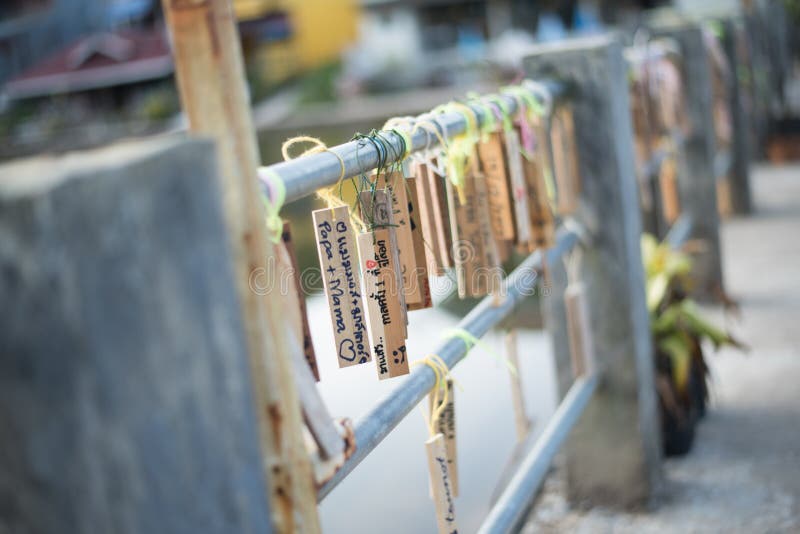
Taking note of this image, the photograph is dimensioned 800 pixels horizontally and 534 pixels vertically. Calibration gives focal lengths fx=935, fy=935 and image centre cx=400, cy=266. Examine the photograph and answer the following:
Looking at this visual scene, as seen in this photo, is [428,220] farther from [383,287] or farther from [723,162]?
[723,162]

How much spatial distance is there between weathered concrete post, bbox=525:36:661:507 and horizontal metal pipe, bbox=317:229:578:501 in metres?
0.15

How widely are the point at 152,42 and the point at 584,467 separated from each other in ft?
82.6

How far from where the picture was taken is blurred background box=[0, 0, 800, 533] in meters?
3.70

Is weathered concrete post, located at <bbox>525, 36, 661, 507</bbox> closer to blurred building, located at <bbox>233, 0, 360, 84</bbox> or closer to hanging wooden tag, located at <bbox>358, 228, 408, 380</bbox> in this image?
hanging wooden tag, located at <bbox>358, 228, 408, 380</bbox>

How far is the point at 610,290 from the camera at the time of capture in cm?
248

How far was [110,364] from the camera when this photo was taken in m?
0.63

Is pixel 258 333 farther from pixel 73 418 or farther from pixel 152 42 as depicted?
pixel 152 42

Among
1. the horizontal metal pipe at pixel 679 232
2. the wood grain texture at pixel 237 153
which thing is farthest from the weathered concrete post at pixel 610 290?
the wood grain texture at pixel 237 153

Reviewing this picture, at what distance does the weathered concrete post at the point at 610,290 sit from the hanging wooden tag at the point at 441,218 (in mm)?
829

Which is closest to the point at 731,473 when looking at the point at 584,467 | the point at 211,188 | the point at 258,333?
the point at 584,467

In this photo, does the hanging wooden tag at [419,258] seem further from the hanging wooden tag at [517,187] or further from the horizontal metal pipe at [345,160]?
the hanging wooden tag at [517,187]

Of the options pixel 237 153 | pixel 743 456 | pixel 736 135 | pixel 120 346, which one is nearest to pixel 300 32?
pixel 736 135

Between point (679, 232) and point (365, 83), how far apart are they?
1635 cm

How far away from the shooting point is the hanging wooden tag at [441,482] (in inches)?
55.9
